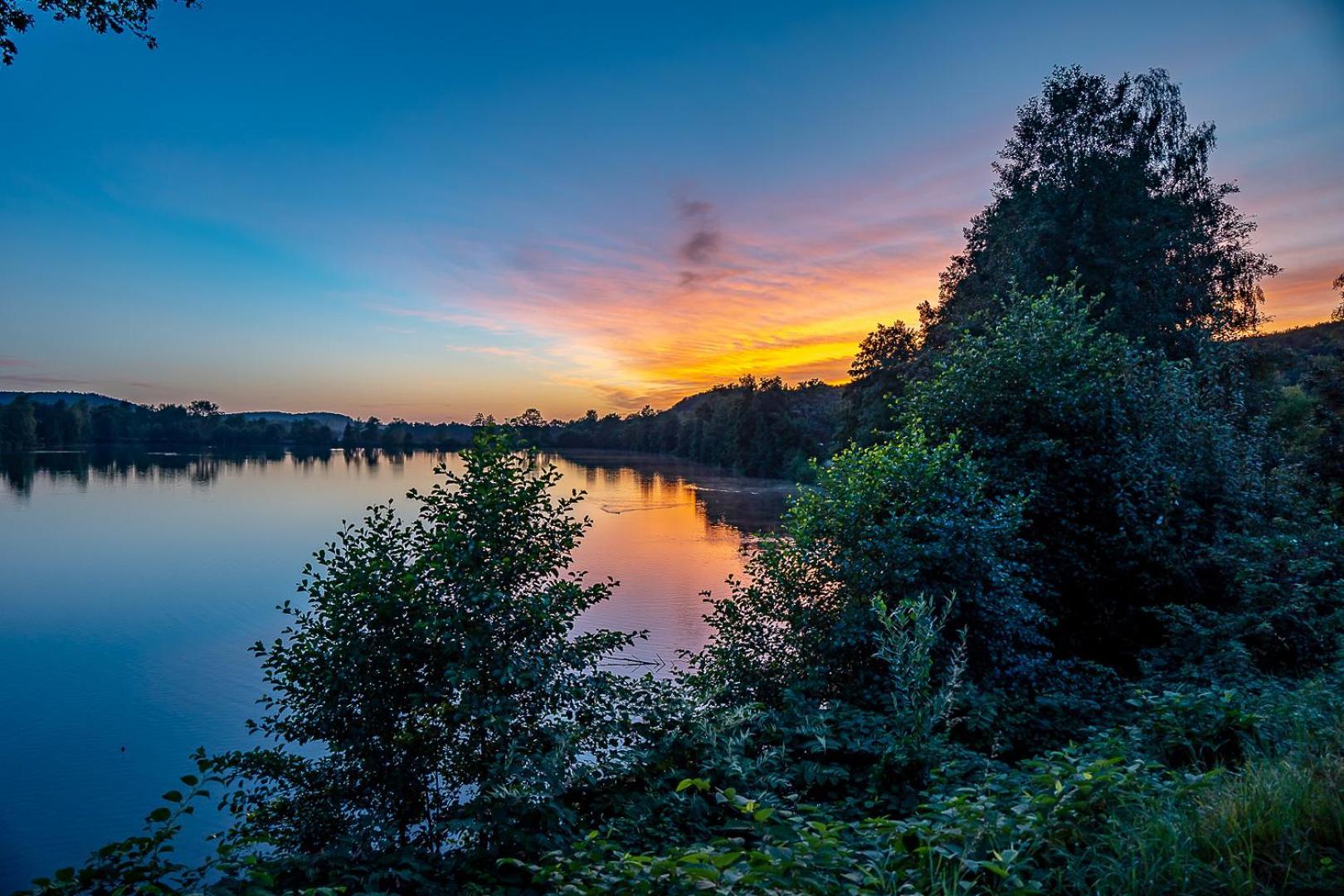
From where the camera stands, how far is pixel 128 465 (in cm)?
6228

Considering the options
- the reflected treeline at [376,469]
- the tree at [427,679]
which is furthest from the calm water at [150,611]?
the tree at [427,679]

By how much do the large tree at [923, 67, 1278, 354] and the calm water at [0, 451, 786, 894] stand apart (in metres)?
12.8

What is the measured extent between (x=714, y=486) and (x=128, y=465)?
180 ft

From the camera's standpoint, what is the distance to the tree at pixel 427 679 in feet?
17.4

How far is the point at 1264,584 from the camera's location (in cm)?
693

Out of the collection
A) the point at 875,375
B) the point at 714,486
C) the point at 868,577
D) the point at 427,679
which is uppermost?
the point at 875,375

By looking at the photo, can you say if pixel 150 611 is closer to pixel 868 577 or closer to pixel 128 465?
pixel 868 577

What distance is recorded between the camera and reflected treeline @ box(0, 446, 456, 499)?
47406 mm

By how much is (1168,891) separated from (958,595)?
470 centimetres

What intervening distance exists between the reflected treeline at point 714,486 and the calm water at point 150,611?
0.37 meters

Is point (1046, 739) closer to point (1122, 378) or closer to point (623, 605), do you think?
point (1122, 378)

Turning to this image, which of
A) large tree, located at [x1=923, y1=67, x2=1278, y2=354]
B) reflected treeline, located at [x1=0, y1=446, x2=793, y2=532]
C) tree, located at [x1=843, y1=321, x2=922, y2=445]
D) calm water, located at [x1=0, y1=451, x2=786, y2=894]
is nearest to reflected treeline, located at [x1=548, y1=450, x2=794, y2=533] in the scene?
reflected treeline, located at [x1=0, y1=446, x2=793, y2=532]

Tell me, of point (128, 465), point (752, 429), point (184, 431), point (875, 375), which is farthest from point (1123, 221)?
point (184, 431)

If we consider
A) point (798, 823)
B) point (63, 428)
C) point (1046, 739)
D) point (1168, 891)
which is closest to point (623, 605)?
point (1046, 739)
